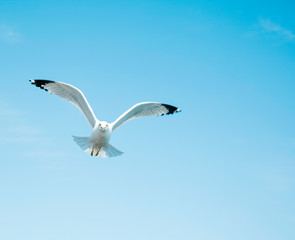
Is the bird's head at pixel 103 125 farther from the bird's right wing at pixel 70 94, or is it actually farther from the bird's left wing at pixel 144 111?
the bird's right wing at pixel 70 94

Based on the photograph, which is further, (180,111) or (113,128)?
(180,111)

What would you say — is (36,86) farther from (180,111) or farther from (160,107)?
(180,111)

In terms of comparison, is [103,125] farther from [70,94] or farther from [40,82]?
[40,82]

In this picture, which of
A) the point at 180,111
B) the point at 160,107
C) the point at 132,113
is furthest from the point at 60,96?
the point at 180,111

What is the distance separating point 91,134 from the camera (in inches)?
324

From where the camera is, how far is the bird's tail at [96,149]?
330 inches

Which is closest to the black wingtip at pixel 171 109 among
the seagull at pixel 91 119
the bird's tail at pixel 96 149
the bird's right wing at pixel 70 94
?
the seagull at pixel 91 119

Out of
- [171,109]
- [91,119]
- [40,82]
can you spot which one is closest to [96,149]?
[91,119]

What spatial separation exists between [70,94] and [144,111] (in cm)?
207

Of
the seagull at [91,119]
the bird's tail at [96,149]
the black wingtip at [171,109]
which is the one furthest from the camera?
the black wingtip at [171,109]

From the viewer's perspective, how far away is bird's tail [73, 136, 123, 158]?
838cm

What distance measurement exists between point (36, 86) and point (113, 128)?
2.36 m

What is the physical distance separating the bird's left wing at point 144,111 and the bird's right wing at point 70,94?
27.7 inches

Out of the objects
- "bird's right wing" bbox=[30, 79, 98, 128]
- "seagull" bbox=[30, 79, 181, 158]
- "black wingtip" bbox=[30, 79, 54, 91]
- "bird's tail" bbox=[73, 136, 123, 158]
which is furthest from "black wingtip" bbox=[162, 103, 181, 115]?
"black wingtip" bbox=[30, 79, 54, 91]
